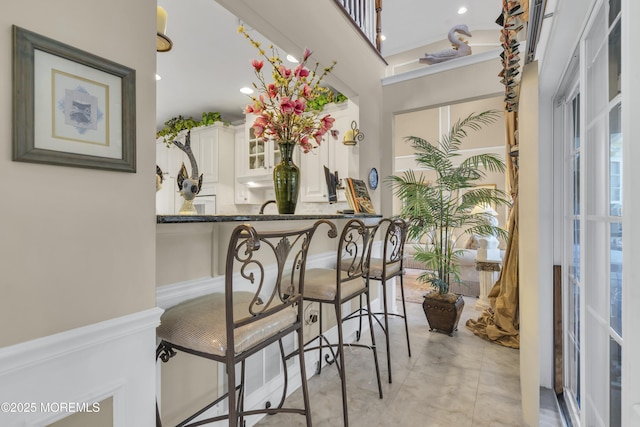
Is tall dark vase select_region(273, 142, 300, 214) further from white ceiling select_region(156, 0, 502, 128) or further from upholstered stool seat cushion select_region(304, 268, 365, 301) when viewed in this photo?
white ceiling select_region(156, 0, 502, 128)

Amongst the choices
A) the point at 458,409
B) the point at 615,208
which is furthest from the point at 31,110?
the point at 458,409

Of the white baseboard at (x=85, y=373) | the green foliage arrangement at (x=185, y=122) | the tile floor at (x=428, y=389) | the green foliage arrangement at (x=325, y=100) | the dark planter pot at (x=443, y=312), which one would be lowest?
the tile floor at (x=428, y=389)

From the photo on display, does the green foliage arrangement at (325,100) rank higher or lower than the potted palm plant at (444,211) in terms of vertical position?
higher

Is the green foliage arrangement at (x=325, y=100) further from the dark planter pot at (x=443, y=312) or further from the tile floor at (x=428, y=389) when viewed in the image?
the tile floor at (x=428, y=389)

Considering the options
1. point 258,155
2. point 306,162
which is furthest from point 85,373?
point 258,155

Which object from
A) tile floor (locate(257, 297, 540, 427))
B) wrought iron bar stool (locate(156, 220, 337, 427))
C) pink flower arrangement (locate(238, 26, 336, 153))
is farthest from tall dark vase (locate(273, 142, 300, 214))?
tile floor (locate(257, 297, 540, 427))

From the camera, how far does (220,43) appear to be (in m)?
2.79

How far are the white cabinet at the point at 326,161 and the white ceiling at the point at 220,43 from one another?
3.60ft

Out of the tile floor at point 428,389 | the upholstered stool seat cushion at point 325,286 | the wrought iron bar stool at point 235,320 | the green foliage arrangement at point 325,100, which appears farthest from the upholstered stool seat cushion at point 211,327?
the green foliage arrangement at point 325,100

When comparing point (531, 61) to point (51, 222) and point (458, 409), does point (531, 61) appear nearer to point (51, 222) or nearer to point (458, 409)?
point (458, 409)

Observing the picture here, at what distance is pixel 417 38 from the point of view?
4.68 metres

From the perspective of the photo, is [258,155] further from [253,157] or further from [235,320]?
[235,320]

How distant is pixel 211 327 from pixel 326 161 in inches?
109

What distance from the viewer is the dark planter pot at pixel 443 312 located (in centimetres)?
277
